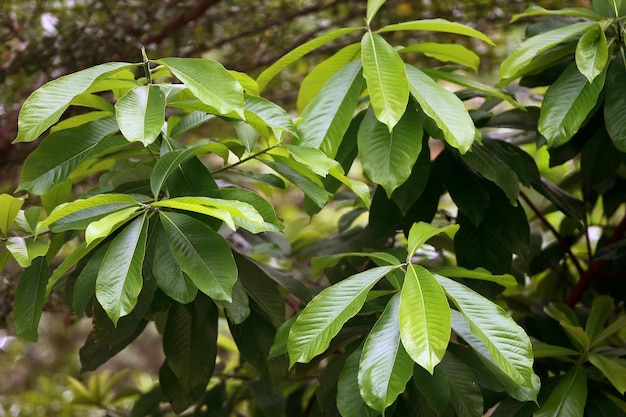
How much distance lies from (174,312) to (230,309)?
0.19 meters

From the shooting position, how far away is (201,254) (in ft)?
2.39

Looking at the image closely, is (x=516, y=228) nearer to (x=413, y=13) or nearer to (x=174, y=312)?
(x=174, y=312)

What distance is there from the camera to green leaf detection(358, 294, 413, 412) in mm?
654

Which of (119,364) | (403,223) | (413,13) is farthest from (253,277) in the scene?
(119,364)

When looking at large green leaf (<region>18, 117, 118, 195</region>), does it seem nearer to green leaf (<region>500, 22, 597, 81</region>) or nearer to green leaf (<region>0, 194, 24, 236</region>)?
green leaf (<region>0, 194, 24, 236</region>)

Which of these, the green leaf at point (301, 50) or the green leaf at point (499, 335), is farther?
the green leaf at point (301, 50)

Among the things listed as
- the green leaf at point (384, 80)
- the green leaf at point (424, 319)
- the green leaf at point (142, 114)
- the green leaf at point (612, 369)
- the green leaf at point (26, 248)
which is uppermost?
the green leaf at point (142, 114)

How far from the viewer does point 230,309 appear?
0.80 m

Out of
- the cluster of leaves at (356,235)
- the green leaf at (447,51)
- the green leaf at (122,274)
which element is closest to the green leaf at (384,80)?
the cluster of leaves at (356,235)

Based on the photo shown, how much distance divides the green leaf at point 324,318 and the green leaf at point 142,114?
23 centimetres

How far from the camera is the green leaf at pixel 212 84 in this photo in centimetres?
71

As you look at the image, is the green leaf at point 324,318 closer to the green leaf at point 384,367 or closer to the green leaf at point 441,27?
the green leaf at point 384,367

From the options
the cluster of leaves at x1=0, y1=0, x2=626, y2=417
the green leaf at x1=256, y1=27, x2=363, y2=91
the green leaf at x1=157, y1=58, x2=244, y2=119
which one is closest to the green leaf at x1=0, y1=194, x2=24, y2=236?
the cluster of leaves at x1=0, y1=0, x2=626, y2=417

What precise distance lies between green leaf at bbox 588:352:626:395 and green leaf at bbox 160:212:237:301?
1.55 ft
